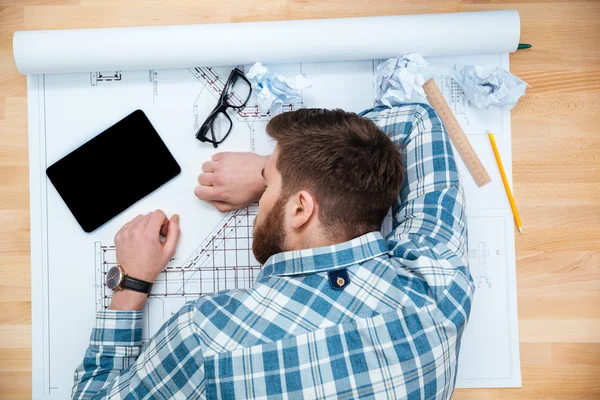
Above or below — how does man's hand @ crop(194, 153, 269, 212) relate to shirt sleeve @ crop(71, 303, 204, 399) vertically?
above

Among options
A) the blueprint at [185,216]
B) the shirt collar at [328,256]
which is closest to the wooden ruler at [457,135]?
the blueprint at [185,216]

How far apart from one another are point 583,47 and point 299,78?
650 millimetres

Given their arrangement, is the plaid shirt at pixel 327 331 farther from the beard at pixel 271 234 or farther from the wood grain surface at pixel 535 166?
the wood grain surface at pixel 535 166

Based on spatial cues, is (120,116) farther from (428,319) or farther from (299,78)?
(428,319)

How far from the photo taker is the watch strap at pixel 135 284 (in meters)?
0.90

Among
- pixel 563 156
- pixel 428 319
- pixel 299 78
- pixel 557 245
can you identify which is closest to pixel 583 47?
pixel 563 156

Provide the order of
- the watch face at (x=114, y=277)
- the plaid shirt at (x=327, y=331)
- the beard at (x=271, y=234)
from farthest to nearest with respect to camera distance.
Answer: the watch face at (x=114, y=277) < the beard at (x=271, y=234) < the plaid shirt at (x=327, y=331)

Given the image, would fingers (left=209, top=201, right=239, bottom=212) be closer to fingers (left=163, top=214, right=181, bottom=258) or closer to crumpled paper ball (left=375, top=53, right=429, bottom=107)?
fingers (left=163, top=214, right=181, bottom=258)

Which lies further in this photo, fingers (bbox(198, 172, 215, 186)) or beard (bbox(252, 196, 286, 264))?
fingers (bbox(198, 172, 215, 186))

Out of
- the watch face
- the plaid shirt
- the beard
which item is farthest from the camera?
the watch face

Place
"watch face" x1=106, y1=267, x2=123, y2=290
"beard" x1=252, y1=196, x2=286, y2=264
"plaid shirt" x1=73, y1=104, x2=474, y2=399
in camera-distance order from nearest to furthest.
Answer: "plaid shirt" x1=73, y1=104, x2=474, y2=399
"beard" x1=252, y1=196, x2=286, y2=264
"watch face" x1=106, y1=267, x2=123, y2=290

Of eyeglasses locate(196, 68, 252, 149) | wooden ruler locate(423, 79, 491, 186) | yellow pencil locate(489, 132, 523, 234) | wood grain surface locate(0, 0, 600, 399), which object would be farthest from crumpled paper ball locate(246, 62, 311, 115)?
yellow pencil locate(489, 132, 523, 234)

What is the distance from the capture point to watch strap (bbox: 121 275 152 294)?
0.90 m

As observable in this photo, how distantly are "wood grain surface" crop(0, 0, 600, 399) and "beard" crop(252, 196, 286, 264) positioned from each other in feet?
1.60
